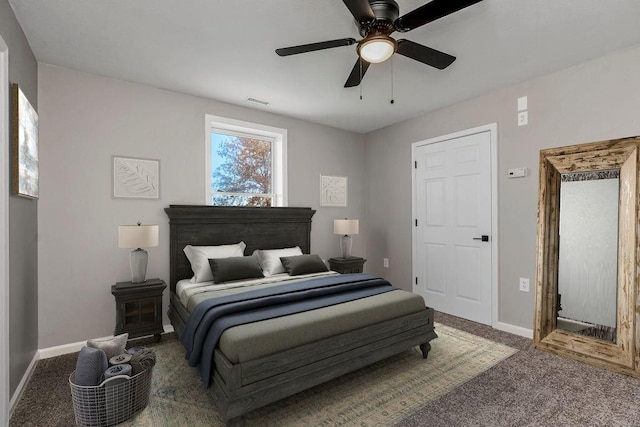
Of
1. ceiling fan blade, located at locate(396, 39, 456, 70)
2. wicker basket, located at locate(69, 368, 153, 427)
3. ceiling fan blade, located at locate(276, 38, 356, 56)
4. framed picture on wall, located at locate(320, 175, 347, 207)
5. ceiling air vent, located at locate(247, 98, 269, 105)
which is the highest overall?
ceiling air vent, located at locate(247, 98, 269, 105)

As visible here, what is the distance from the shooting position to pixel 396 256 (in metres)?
4.73

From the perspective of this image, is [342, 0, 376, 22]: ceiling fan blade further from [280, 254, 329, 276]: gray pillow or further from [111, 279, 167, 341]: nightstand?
[111, 279, 167, 341]: nightstand

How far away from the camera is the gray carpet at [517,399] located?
6.45 feet

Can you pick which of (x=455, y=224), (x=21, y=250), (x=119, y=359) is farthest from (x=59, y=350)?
(x=455, y=224)

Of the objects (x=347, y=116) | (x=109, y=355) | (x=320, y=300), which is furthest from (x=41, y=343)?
(x=347, y=116)

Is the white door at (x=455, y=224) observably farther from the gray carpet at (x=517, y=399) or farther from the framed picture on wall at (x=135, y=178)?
the framed picture on wall at (x=135, y=178)

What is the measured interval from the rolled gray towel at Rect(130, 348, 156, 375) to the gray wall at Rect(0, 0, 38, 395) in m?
0.78

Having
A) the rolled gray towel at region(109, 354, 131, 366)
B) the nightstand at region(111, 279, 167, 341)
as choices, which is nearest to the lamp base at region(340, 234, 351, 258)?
the nightstand at region(111, 279, 167, 341)

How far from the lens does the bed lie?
187cm

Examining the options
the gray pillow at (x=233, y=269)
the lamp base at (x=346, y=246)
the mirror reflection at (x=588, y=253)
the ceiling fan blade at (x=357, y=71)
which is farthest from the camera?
the lamp base at (x=346, y=246)

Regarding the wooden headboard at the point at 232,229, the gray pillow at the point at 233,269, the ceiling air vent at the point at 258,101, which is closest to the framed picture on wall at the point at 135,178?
the wooden headboard at the point at 232,229

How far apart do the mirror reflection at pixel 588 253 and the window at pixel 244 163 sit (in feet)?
10.3

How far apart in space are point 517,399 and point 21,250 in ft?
12.1

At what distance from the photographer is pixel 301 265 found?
3.61m
